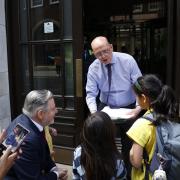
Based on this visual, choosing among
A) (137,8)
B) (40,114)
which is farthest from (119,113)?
(137,8)

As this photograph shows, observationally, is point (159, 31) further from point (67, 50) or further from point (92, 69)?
point (92, 69)

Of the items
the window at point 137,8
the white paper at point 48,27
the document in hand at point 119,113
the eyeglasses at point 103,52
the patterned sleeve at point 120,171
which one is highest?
the window at point 137,8

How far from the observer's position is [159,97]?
7.87 ft

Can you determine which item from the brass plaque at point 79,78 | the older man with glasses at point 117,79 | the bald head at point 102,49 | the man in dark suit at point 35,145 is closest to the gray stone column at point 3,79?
the brass plaque at point 79,78

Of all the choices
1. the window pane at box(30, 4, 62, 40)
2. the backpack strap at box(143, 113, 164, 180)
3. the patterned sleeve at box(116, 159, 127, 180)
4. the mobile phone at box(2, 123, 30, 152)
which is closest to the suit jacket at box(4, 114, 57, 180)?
the mobile phone at box(2, 123, 30, 152)

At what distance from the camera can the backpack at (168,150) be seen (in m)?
2.29

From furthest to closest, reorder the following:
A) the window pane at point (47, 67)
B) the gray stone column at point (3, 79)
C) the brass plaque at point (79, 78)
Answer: the gray stone column at point (3, 79) < the window pane at point (47, 67) < the brass plaque at point (79, 78)

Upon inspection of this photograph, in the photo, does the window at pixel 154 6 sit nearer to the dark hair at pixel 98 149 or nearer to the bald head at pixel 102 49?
the bald head at pixel 102 49

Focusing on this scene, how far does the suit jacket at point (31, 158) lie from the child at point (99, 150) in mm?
363

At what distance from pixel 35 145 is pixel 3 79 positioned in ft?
8.84

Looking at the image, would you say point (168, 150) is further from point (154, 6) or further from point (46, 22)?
point (154, 6)

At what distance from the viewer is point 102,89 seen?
381 cm

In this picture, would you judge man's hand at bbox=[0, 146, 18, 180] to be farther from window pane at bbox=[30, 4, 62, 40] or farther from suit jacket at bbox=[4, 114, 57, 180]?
window pane at bbox=[30, 4, 62, 40]

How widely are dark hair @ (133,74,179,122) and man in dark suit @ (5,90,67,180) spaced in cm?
64
